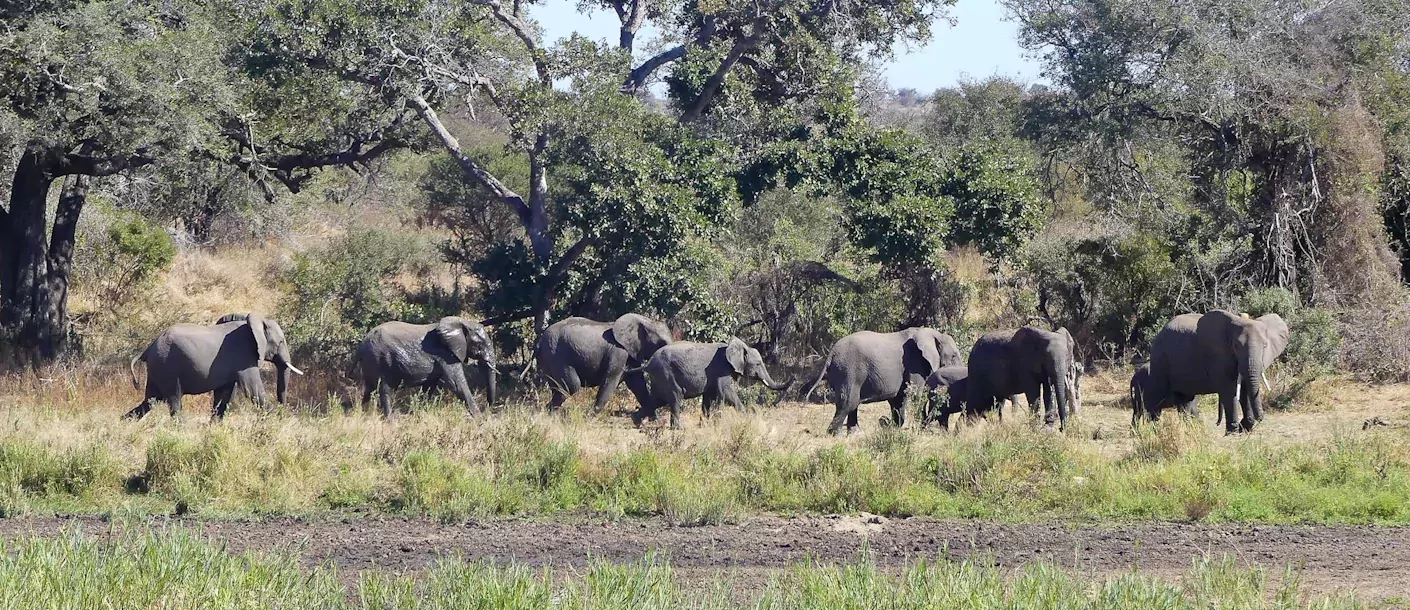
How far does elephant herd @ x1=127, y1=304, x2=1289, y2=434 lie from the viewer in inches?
607

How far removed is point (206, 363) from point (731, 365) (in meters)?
5.74

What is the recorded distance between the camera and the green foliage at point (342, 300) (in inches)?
792

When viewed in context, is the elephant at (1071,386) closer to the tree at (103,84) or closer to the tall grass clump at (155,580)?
the tall grass clump at (155,580)

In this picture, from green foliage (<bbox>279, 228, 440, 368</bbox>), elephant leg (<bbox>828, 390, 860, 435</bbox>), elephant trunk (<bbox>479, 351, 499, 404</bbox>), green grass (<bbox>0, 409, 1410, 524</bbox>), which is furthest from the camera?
green foliage (<bbox>279, 228, 440, 368</bbox>)

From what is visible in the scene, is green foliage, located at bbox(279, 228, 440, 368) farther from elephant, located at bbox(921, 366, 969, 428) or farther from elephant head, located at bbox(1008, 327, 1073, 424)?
elephant head, located at bbox(1008, 327, 1073, 424)

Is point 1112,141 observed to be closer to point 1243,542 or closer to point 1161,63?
point 1161,63

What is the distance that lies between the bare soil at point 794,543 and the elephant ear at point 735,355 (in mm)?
4998

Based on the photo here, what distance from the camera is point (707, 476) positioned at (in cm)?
1220

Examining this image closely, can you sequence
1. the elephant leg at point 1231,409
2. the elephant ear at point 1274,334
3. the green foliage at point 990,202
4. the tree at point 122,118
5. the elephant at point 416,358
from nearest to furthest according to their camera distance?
the elephant leg at point 1231,409 < the elephant ear at point 1274,334 < the tree at point 122,118 < the elephant at point 416,358 < the green foliage at point 990,202

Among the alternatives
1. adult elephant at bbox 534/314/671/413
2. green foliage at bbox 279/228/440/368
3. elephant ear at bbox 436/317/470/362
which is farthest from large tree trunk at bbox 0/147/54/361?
adult elephant at bbox 534/314/671/413

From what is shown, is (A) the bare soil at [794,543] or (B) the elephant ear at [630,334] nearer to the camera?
(A) the bare soil at [794,543]

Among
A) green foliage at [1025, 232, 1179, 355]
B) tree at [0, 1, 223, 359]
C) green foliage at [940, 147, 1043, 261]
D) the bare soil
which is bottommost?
the bare soil

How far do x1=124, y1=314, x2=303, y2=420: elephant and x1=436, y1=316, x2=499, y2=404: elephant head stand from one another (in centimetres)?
199


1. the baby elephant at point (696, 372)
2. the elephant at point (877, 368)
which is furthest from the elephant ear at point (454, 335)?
the elephant at point (877, 368)
